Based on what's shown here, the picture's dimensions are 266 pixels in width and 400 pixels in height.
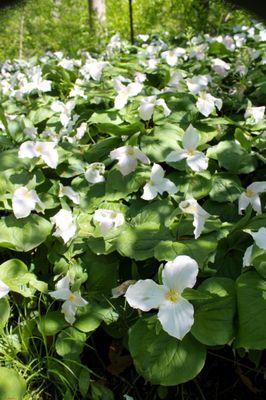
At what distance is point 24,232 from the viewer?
165cm

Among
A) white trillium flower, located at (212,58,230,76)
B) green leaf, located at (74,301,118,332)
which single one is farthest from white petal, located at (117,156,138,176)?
white trillium flower, located at (212,58,230,76)

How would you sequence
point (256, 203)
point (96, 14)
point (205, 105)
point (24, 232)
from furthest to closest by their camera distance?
point (96, 14) < point (205, 105) < point (24, 232) < point (256, 203)

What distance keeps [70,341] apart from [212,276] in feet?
1.62

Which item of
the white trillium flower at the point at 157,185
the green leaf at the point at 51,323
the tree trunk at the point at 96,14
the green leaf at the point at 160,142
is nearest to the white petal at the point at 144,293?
the green leaf at the point at 51,323

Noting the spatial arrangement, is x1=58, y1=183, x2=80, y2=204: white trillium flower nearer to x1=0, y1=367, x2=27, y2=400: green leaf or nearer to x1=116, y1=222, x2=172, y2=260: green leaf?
x1=116, y1=222, x2=172, y2=260: green leaf

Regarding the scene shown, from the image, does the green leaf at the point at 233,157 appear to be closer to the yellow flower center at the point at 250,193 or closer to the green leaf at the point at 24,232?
the yellow flower center at the point at 250,193

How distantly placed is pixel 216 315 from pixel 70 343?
0.50m

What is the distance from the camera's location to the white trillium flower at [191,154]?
1.70 metres

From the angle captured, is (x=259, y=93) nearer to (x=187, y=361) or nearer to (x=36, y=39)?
(x=187, y=361)

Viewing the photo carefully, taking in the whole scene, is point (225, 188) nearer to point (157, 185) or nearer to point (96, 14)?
point (157, 185)

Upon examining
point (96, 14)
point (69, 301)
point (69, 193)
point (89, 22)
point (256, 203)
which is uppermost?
point (256, 203)

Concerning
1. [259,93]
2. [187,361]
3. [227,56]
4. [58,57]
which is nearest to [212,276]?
[187,361]

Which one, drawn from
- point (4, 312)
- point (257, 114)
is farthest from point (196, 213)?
point (257, 114)

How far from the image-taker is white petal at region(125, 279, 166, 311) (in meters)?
1.16
